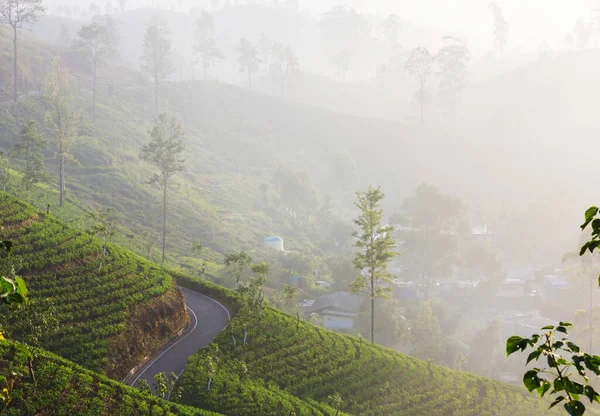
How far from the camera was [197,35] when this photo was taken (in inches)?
6344

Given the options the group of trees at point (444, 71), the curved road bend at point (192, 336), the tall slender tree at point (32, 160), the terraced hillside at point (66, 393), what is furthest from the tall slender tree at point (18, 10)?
the group of trees at point (444, 71)

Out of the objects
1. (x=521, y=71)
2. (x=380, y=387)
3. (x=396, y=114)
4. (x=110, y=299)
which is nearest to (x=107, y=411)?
(x=110, y=299)

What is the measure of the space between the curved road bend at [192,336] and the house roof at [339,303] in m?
22.7

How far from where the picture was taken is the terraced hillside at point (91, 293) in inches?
937

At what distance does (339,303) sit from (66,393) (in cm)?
3993

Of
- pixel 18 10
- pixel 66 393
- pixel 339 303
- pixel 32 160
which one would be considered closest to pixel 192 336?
pixel 66 393

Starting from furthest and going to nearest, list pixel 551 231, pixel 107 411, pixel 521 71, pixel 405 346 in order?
pixel 521 71
pixel 551 231
pixel 405 346
pixel 107 411

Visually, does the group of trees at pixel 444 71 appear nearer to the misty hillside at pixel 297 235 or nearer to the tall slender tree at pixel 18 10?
the misty hillside at pixel 297 235

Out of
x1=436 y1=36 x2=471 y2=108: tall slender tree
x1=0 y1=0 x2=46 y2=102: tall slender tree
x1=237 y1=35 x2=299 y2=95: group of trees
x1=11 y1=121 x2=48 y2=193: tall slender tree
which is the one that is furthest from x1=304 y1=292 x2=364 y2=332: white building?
x1=436 y1=36 x2=471 y2=108: tall slender tree

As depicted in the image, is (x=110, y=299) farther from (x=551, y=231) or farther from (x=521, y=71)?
(x=521, y=71)

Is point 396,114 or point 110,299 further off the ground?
point 396,114

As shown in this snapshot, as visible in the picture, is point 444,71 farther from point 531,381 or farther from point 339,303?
point 531,381

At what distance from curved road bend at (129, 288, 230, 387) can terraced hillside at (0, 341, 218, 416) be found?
14.0 feet

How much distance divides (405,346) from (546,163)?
72.9 metres
